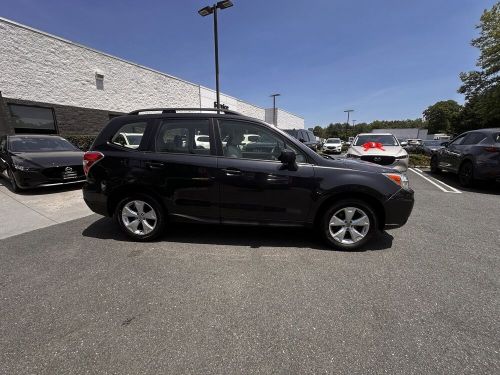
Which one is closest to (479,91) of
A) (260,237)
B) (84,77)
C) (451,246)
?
(451,246)

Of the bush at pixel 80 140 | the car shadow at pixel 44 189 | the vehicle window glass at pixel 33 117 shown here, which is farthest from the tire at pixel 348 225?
the vehicle window glass at pixel 33 117

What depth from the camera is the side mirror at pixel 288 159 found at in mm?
3234

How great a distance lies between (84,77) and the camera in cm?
→ 1477

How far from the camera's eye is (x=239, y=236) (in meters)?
3.92

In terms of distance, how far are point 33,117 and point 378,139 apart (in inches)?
620

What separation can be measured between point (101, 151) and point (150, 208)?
1086 millimetres

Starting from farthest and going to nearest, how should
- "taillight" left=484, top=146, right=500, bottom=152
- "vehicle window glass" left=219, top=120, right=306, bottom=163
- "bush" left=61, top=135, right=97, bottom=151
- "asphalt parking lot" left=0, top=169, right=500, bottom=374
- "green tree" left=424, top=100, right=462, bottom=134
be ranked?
"green tree" left=424, top=100, right=462, bottom=134 < "bush" left=61, top=135, right=97, bottom=151 < "taillight" left=484, top=146, right=500, bottom=152 < "vehicle window glass" left=219, top=120, right=306, bottom=163 < "asphalt parking lot" left=0, top=169, right=500, bottom=374

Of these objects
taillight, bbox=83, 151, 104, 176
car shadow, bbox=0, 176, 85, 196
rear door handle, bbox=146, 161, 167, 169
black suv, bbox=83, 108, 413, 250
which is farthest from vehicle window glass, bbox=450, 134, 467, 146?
car shadow, bbox=0, 176, 85, 196

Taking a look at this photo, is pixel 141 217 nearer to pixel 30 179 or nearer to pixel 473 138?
pixel 30 179

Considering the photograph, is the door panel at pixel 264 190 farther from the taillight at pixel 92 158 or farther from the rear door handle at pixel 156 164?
the taillight at pixel 92 158

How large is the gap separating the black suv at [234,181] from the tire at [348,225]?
13mm

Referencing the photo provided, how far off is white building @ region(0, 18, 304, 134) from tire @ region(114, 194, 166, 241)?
11162mm

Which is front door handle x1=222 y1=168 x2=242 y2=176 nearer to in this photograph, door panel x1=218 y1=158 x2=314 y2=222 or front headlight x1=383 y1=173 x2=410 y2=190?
door panel x1=218 y1=158 x2=314 y2=222

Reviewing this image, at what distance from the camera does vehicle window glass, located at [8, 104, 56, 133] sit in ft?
39.6
